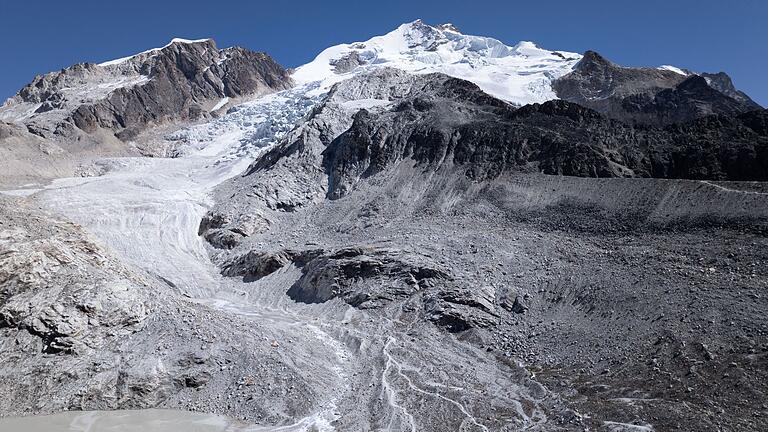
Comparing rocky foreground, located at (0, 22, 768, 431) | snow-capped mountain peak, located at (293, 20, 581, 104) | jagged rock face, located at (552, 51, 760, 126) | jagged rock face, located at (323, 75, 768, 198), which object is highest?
snow-capped mountain peak, located at (293, 20, 581, 104)

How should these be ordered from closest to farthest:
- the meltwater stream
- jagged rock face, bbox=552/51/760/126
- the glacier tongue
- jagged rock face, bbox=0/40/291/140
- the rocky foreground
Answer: the meltwater stream
the rocky foreground
the glacier tongue
jagged rock face, bbox=552/51/760/126
jagged rock face, bbox=0/40/291/140

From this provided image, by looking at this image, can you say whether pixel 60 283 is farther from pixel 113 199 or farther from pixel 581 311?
pixel 113 199

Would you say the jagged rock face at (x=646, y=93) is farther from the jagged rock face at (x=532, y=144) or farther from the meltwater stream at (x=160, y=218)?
the meltwater stream at (x=160, y=218)

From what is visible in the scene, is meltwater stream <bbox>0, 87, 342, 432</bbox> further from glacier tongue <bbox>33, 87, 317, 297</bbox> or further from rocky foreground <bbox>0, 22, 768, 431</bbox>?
rocky foreground <bbox>0, 22, 768, 431</bbox>

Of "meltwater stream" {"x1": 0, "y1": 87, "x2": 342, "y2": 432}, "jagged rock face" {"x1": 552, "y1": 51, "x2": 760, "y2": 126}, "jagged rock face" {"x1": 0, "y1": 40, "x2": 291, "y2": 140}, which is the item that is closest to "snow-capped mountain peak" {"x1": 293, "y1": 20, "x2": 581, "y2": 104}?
"jagged rock face" {"x1": 552, "y1": 51, "x2": 760, "y2": 126}

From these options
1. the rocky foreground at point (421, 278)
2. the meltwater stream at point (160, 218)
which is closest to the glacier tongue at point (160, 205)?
the meltwater stream at point (160, 218)

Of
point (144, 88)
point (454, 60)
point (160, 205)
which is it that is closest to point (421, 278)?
point (160, 205)
